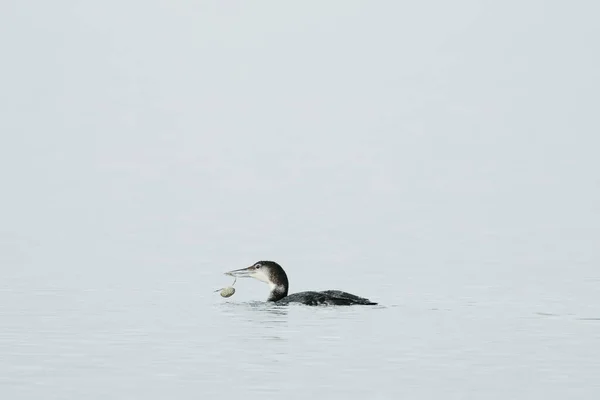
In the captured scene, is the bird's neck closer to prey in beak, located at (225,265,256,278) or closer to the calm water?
the calm water

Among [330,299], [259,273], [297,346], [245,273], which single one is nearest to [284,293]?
[259,273]

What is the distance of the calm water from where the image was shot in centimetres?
1118

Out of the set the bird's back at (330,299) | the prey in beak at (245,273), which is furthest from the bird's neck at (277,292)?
the bird's back at (330,299)

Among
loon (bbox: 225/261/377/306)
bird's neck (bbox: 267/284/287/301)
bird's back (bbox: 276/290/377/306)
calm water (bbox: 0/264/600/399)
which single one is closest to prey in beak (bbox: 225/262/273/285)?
loon (bbox: 225/261/377/306)

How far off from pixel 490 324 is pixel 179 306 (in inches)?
192

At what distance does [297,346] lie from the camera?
1378 centimetres

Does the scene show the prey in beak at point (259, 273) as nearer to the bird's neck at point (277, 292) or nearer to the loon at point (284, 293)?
the loon at point (284, 293)

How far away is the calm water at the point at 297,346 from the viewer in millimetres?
11180

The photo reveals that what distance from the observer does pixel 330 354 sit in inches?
519

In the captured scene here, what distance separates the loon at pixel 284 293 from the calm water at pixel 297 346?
1.04 feet

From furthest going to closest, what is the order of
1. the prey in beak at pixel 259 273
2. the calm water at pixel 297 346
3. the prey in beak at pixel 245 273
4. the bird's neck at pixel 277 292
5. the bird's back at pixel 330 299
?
the prey in beak at pixel 245 273 < the prey in beak at pixel 259 273 < the bird's neck at pixel 277 292 < the bird's back at pixel 330 299 < the calm water at pixel 297 346

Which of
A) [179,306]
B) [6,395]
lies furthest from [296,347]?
[179,306]

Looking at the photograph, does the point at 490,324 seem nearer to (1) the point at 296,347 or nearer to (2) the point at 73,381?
(1) the point at 296,347

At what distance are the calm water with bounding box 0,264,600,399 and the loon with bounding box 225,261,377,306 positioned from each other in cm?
32
